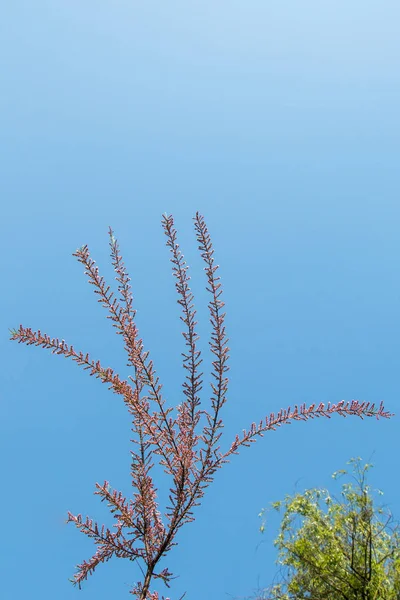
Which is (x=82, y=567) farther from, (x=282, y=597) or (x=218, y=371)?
(x=282, y=597)

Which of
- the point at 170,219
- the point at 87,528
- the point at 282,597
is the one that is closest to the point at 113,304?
the point at 170,219

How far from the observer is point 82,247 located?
125 inches

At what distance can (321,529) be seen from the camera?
812cm

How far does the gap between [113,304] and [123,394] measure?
623 millimetres

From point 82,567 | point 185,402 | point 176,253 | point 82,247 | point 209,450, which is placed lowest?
point 82,567

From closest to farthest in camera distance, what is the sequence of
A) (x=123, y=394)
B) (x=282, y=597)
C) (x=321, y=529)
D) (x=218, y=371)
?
(x=123, y=394) → (x=218, y=371) → (x=282, y=597) → (x=321, y=529)

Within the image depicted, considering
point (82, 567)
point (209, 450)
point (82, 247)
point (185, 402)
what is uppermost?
point (82, 247)

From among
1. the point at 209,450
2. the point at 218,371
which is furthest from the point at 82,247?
the point at 209,450

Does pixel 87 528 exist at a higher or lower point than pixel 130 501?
lower

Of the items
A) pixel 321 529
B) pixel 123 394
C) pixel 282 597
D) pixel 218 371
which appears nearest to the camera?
pixel 123 394

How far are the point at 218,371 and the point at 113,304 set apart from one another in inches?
34.2

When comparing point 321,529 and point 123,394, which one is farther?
point 321,529

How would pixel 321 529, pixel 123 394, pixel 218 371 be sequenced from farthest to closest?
pixel 321 529
pixel 218 371
pixel 123 394

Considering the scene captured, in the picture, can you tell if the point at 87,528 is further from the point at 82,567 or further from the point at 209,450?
the point at 209,450
